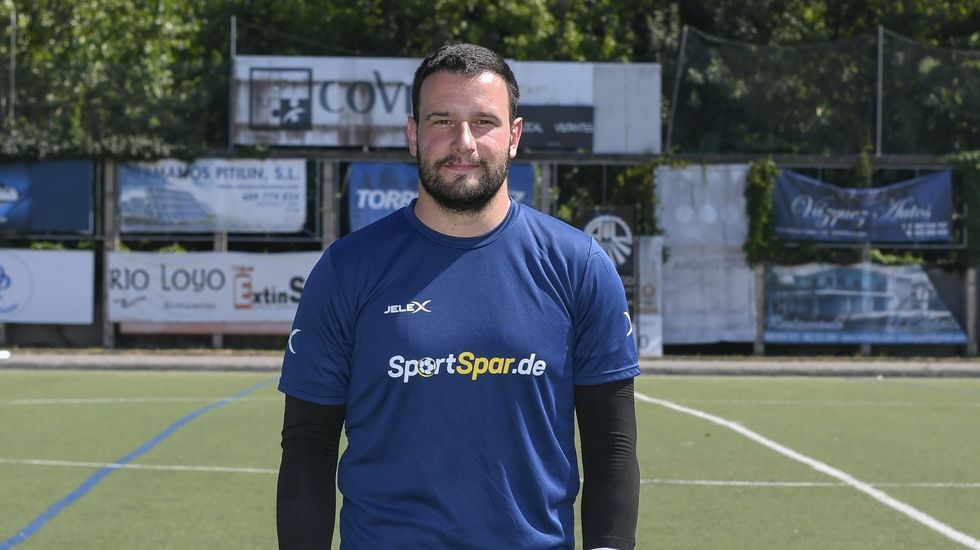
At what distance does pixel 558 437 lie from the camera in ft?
11.3

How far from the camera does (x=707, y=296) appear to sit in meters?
28.3

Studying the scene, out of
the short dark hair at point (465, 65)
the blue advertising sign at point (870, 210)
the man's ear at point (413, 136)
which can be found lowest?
the man's ear at point (413, 136)

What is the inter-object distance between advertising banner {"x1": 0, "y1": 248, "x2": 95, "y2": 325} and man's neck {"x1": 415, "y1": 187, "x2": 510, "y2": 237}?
26.0 m

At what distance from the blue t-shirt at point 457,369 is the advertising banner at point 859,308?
83.5 ft

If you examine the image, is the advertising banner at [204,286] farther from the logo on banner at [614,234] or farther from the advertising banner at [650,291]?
the advertising banner at [650,291]

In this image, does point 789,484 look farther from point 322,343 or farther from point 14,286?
point 14,286

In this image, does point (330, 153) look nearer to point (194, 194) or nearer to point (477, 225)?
point (194, 194)

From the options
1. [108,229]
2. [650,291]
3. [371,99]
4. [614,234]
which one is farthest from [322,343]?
[108,229]

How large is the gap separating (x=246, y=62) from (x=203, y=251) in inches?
161

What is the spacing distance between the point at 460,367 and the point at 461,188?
42cm

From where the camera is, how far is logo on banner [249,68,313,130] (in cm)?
2797

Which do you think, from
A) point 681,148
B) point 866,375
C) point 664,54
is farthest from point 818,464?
point 664,54

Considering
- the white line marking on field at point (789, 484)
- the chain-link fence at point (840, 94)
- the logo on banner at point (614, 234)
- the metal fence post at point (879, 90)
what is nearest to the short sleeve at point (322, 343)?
the white line marking on field at point (789, 484)

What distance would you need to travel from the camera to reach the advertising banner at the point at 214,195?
28172mm
